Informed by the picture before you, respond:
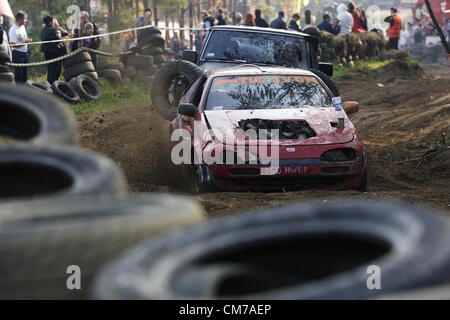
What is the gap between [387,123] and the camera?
1728 cm

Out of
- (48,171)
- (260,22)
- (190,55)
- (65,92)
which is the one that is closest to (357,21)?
(260,22)

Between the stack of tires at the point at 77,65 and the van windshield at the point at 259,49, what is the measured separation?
5.19 meters

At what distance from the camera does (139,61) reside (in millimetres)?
21953

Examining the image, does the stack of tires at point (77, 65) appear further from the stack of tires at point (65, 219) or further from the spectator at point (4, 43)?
the stack of tires at point (65, 219)

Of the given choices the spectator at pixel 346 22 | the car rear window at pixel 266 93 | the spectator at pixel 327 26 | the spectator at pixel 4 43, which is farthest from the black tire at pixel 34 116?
the spectator at pixel 346 22

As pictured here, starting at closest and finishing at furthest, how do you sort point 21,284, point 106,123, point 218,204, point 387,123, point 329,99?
point 21,284 < point 218,204 < point 329,99 < point 106,123 < point 387,123

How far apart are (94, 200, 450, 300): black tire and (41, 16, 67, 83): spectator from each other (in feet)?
50.8

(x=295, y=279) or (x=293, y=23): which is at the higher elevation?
(x=295, y=279)

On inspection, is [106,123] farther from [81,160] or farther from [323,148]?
[81,160]

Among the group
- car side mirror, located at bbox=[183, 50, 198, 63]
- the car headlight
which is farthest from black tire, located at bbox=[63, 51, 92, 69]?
the car headlight

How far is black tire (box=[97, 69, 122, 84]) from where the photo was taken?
20.7 metres

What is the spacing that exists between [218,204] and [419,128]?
8437 millimetres

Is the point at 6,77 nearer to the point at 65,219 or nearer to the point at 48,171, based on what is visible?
the point at 48,171
